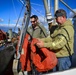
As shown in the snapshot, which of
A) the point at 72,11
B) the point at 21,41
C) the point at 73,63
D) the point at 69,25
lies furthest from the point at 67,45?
the point at 72,11

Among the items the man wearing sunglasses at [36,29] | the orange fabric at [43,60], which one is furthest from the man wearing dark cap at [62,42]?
the man wearing sunglasses at [36,29]

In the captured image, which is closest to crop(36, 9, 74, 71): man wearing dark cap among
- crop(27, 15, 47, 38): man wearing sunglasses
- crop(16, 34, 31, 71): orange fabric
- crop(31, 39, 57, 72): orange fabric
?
crop(31, 39, 57, 72): orange fabric

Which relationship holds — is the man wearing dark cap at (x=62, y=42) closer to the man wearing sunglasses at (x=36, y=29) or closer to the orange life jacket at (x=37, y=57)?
the orange life jacket at (x=37, y=57)

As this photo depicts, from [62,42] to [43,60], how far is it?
43 centimetres

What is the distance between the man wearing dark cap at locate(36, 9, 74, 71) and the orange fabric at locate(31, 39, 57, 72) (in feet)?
0.36

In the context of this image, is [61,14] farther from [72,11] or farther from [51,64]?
[72,11]

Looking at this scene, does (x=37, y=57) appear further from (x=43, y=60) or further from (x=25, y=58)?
(x=25, y=58)

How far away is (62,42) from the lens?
390 centimetres

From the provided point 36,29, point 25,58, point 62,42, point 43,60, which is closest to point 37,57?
point 43,60

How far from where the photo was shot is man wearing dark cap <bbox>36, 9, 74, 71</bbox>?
12.8ft

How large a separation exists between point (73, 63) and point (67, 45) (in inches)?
25.9

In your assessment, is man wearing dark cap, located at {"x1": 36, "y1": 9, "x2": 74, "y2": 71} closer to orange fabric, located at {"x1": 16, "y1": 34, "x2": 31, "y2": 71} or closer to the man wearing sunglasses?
orange fabric, located at {"x1": 16, "y1": 34, "x2": 31, "y2": 71}

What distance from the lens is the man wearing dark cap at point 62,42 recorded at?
3.91 meters

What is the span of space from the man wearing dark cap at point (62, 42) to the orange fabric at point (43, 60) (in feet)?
0.36
